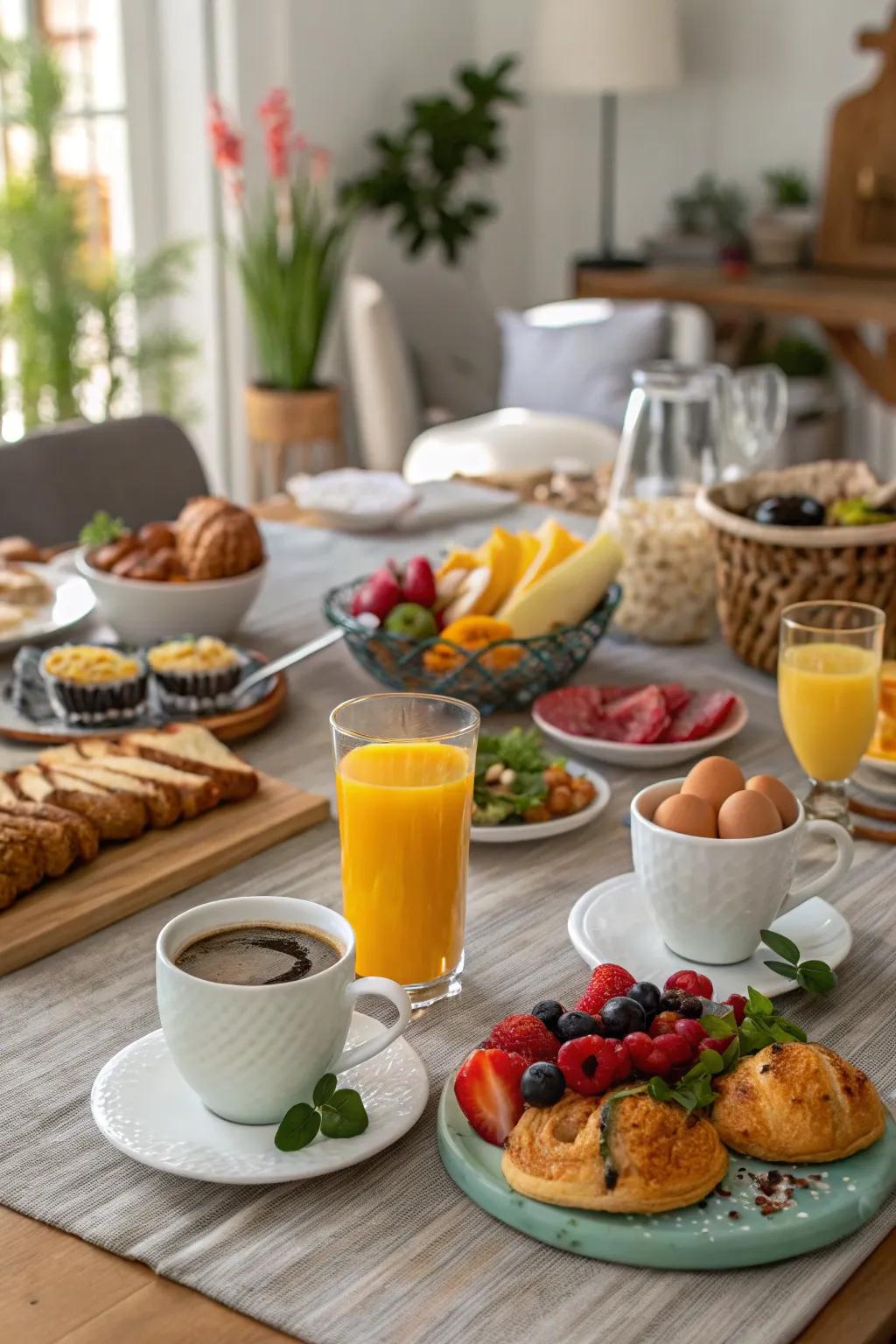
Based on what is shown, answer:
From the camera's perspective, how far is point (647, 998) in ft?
2.90

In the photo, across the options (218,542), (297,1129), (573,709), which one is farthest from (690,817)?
(218,542)

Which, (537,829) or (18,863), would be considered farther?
(537,829)

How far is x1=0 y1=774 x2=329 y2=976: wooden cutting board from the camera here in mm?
1115

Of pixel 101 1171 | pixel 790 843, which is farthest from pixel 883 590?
pixel 101 1171

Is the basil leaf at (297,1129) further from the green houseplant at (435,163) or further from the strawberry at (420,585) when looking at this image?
the green houseplant at (435,163)

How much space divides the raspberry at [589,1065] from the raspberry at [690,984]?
0.33ft

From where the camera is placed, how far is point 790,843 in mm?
1033

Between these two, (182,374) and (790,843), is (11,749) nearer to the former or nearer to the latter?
(790,843)

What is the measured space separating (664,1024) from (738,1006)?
0.22 feet

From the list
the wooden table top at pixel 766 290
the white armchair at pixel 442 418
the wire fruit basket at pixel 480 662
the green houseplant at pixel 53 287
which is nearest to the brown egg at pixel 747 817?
the wire fruit basket at pixel 480 662

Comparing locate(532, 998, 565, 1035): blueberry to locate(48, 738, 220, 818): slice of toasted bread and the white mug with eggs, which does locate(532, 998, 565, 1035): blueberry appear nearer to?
the white mug with eggs

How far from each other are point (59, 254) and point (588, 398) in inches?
57.5

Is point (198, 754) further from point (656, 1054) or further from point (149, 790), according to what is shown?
point (656, 1054)

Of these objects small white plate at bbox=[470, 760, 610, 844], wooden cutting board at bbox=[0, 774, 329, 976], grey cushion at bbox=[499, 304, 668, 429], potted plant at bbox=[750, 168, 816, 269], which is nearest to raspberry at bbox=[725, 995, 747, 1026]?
small white plate at bbox=[470, 760, 610, 844]
